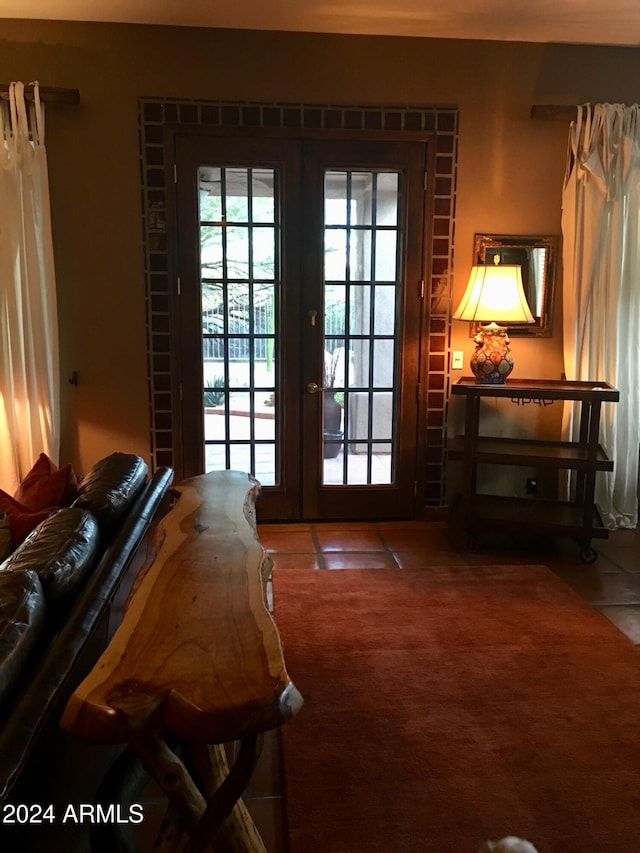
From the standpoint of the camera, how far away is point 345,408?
4188mm

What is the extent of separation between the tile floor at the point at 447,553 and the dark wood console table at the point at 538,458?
6.1 inches

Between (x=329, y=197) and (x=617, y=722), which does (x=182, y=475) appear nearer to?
(x=329, y=197)

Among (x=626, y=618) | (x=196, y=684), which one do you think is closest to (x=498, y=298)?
(x=626, y=618)

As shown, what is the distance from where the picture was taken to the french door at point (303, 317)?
3891 millimetres

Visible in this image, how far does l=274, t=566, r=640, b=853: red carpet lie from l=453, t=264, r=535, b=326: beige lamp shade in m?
1.43

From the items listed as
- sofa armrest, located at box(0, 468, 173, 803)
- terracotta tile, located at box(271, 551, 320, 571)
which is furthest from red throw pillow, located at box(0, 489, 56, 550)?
terracotta tile, located at box(271, 551, 320, 571)

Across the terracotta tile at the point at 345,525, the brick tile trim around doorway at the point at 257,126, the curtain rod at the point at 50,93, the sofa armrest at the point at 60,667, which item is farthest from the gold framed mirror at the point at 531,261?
the sofa armrest at the point at 60,667

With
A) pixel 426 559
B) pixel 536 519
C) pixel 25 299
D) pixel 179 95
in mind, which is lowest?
pixel 426 559

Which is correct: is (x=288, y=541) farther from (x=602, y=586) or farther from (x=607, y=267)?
(x=607, y=267)

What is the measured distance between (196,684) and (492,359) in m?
3.02

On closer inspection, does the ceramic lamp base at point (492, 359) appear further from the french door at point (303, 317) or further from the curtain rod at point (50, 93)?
the curtain rod at point (50, 93)

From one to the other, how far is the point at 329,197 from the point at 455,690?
110 inches

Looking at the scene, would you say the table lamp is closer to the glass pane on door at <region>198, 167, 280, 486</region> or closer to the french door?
the french door

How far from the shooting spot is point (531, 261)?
4.10m
